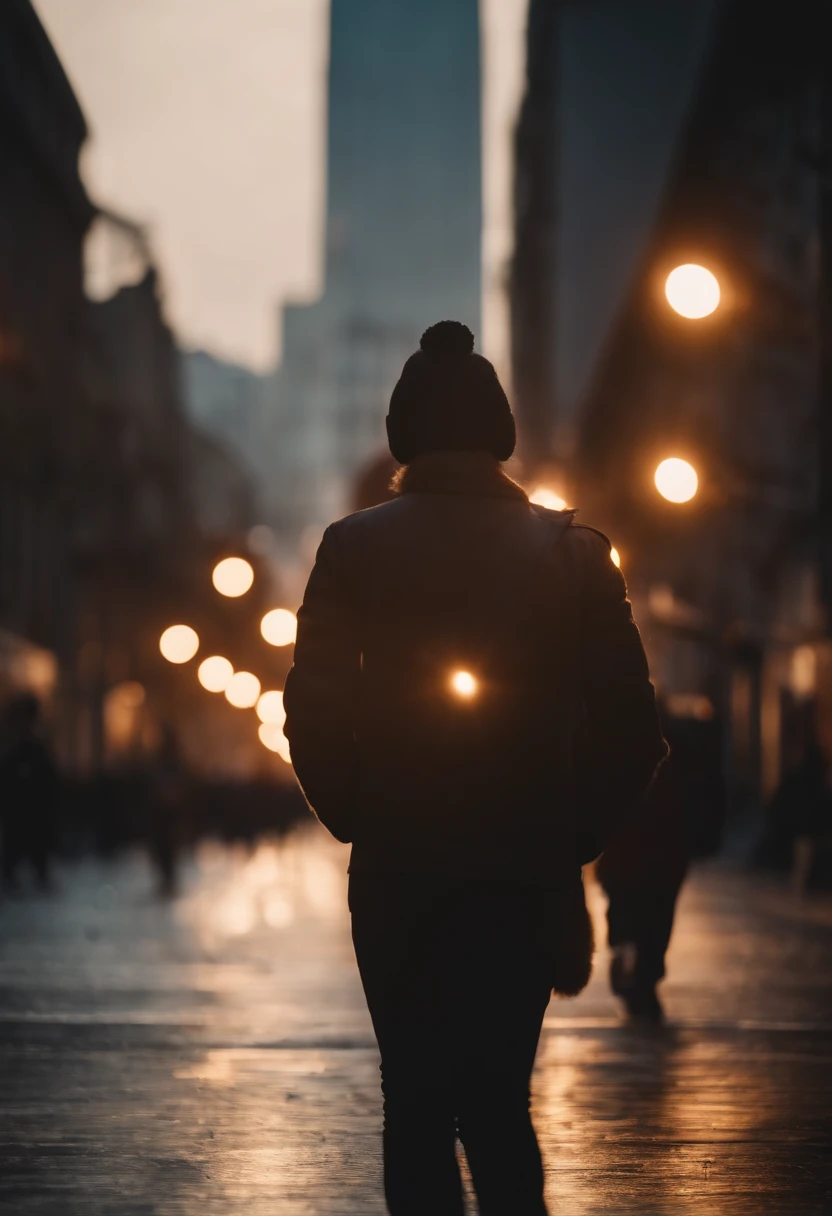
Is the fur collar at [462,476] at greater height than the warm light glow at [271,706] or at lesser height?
greater

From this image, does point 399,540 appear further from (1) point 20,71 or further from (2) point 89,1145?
(1) point 20,71

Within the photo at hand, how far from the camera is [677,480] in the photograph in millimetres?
15109

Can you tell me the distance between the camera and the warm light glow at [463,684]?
443cm

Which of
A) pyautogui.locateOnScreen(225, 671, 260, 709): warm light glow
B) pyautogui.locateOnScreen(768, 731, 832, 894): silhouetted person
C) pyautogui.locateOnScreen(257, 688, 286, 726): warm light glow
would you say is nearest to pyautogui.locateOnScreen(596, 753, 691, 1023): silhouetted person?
pyautogui.locateOnScreen(768, 731, 832, 894): silhouetted person

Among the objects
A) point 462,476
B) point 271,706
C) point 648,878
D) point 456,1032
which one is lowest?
point 271,706

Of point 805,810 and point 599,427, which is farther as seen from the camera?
point 599,427

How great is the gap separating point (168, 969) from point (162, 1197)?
6.92 metres

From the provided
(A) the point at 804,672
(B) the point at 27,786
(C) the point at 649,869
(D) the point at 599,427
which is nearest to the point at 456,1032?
(C) the point at 649,869

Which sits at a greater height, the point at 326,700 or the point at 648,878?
the point at 326,700

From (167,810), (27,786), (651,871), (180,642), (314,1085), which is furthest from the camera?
(167,810)

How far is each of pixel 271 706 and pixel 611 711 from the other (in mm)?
32442

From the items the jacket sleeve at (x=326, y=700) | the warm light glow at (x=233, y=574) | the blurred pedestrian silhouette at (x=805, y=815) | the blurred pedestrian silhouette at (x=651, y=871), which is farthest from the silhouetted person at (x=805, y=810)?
the jacket sleeve at (x=326, y=700)

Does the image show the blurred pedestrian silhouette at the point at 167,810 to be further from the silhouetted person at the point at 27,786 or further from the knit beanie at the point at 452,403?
the knit beanie at the point at 452,403

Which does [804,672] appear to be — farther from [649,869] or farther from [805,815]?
[649,869]
